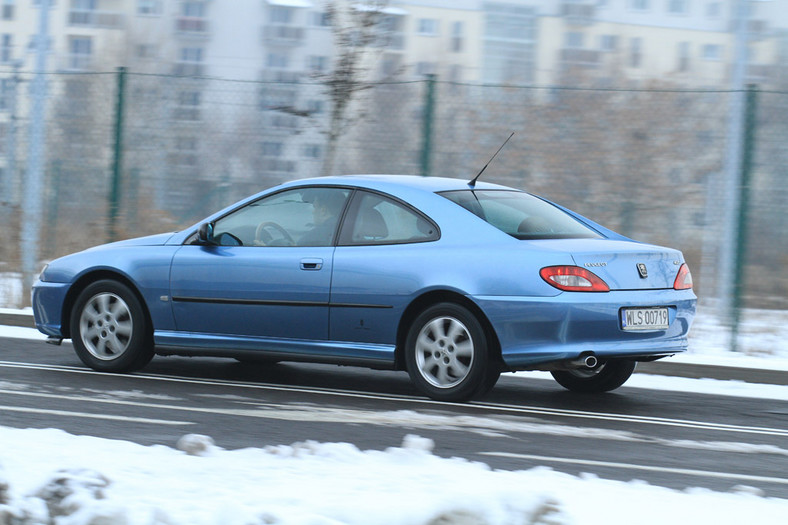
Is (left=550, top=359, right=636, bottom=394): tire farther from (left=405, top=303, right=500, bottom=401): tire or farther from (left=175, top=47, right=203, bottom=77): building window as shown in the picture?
(left=175, top=47, right=203, bottom=77): building window

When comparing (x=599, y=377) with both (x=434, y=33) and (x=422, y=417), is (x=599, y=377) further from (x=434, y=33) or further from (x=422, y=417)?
(x=434, y=33)

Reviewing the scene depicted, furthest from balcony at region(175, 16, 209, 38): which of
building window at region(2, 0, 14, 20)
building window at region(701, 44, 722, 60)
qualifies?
building window at region(701, 44, 722, 60)

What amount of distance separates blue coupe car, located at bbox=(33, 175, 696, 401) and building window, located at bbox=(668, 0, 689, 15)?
308ft

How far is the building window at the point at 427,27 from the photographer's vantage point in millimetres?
95562

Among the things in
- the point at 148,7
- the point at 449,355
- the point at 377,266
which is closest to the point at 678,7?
the point at 148,7

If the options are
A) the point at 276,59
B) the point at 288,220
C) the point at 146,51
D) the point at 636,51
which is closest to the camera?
the point at 288,220

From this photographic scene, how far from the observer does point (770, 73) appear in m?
32.3

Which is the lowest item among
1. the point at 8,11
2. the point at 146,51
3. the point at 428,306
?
the point at 428,306

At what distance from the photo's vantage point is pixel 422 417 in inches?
270

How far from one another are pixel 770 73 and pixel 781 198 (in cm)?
2287

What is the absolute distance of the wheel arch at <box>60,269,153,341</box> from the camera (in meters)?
8.55

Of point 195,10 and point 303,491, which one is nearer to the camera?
point 303,491

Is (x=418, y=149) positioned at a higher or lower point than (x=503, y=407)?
higher

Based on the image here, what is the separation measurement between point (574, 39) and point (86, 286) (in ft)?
292
